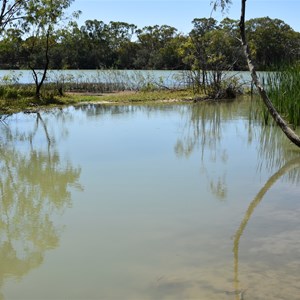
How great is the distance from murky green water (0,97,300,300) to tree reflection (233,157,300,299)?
0.01 m

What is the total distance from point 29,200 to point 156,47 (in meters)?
44.8

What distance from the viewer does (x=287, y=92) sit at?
9555mm

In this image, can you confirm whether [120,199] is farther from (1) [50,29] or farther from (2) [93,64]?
(2) [93,64]

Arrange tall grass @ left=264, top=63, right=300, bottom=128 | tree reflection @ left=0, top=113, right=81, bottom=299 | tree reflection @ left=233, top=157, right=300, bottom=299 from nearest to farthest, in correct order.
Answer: tree reflection @ left=233, top=157, right=300, bottom=299
tree reflection @ left=0, top=113, right=81, bottom=299
tall grass @ left=264, top=63, right=300, bottom=128

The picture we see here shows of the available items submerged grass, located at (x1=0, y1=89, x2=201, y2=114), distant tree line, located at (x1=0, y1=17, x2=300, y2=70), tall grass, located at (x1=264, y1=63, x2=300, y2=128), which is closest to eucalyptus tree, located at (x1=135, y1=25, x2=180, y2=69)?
distant tree line, located at (x1=0, y1=17, x2=300, y2=70)

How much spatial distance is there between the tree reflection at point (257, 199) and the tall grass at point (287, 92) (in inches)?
86.6

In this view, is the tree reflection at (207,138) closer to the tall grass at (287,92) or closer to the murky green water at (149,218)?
the murky green water at (149,218)

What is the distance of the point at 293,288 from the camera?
9.94 feet

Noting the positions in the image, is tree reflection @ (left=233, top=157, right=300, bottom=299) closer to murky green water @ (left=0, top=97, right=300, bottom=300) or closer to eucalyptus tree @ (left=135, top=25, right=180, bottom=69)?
murky green water @ (left=0, top=97, right=300, bottom=300)

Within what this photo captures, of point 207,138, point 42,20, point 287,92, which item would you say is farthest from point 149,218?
point 42,20

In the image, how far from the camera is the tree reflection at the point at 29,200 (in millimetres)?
3652

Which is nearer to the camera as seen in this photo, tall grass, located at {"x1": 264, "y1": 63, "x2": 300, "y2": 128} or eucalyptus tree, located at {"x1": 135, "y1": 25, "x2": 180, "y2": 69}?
tall grass, located at {"x1": 264, "y1": 63, "x2": 300, "y2": 128}

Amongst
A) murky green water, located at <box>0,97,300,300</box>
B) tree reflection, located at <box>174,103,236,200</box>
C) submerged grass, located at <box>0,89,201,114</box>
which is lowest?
murky green water, located at <box>0,97,300,300</box>

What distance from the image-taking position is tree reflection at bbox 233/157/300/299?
10.9ft
